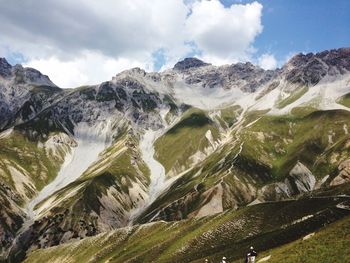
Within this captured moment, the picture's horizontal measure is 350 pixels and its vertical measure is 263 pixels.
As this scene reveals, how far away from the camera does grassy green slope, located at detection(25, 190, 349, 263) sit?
320 ft

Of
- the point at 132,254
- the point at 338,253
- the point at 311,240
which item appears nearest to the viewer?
the point at 338,253

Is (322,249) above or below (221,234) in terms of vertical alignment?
above

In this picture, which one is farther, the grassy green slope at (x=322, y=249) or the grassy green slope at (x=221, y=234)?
the grassy green slope at (x=221, y=234)

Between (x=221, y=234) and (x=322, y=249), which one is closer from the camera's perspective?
(x=322, y=249)

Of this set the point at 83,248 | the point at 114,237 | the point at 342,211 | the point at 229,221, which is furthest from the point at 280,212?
the point at 83,248

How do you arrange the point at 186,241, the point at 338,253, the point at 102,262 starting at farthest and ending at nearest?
the point at 102,262
the point at 186,241
the point at 338,253

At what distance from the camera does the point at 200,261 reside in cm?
9719

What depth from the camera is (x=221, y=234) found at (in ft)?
405

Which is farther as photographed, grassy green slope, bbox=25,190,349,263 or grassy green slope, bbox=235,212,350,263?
grassy green slope, bbox=25,190,349,263

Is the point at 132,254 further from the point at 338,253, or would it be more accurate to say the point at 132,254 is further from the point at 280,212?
the point at 338,253

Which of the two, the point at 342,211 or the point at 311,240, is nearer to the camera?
the point at 311,240

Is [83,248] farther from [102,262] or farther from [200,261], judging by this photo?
[200,261]

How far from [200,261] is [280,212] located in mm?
33628

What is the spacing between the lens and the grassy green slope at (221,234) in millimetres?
97438
